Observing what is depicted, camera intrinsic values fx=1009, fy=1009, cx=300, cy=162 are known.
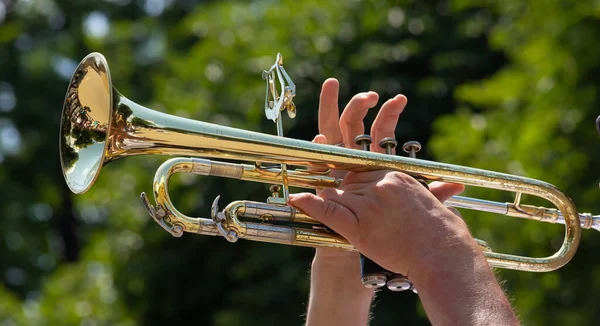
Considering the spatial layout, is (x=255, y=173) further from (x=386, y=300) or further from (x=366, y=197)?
(x=386, y=300)

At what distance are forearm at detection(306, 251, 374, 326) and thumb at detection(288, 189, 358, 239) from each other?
40cm

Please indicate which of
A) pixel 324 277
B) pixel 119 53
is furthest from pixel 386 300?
pixel 119 53

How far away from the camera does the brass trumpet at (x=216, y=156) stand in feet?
9.98

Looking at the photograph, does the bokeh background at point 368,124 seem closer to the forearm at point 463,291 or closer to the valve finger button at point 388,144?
the valve finger button at point 388,144

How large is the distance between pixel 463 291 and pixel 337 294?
0.66 m

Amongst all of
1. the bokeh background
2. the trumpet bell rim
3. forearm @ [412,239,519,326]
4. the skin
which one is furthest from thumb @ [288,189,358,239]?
the bokeh background

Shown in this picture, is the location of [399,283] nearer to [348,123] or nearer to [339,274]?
[339,274]

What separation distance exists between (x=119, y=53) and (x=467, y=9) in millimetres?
6818

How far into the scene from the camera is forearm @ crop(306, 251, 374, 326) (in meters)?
3.29

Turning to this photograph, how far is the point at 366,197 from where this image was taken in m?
2.99

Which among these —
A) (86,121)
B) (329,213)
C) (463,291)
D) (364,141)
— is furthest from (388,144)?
(86,121)

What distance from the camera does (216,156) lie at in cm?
311

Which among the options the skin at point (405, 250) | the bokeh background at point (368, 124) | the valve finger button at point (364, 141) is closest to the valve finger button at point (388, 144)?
the valve finger button at point (364, 141)

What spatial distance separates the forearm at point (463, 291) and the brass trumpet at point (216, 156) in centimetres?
43
